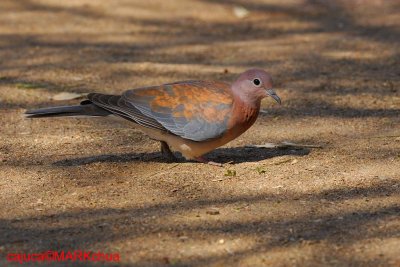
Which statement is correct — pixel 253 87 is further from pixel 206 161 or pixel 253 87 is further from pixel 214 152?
pixel 214 152

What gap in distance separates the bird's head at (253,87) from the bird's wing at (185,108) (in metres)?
0.09

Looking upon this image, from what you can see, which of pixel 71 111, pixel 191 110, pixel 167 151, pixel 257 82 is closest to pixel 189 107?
pixel 191 110

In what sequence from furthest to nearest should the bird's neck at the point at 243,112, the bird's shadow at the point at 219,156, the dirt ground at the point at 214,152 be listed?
the bird's shadow at the point at 219,156 < the bird's neck at the point at 243,112 < the dirt ground at the point at 214,152

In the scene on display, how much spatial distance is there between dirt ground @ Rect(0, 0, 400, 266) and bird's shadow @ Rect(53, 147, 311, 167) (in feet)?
0.05

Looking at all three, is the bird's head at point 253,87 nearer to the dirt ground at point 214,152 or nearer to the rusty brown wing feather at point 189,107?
the rusty brown wing feather at point 189,107

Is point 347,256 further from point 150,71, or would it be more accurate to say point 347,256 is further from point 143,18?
point 143,18

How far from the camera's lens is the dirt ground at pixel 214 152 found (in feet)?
15.0

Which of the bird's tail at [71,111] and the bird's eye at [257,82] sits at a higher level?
the bird's eye at [257,82]

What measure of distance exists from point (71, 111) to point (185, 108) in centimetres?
78

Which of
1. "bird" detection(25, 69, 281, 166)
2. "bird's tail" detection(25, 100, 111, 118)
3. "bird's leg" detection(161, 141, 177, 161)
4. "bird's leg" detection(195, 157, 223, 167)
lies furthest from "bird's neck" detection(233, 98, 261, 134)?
"bird's tail" detection(25, 100, 111, 118)

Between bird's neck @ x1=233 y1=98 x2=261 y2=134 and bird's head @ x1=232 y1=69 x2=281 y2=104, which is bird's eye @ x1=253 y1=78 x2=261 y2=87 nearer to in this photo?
bird's head @ x1=232 y1=69 x2=281 y2=104

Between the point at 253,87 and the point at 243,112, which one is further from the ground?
the point at 253,87

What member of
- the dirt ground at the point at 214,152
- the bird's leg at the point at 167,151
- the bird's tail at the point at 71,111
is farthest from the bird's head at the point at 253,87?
the bird's tail at the point at 71,111

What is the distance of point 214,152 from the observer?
6.36 m
